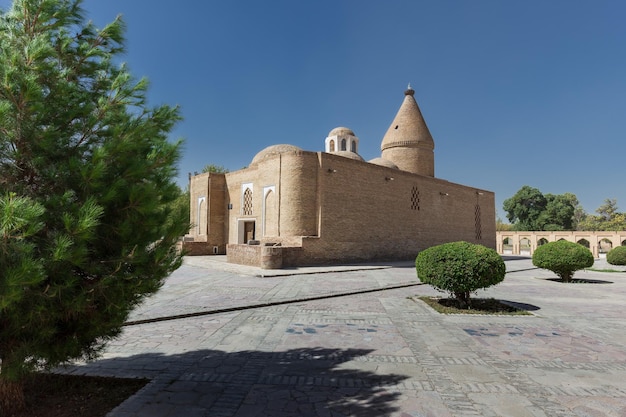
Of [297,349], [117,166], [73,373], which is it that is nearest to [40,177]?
[117,166]

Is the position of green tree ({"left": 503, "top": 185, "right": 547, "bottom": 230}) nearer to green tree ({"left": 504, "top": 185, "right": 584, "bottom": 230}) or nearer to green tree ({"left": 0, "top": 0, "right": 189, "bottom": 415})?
green tree ({"left": 504, "top": 185, "right": 584, "bottom": 230})

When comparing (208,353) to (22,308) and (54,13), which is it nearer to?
(22,308)

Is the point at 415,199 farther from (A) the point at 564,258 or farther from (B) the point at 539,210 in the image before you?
(B) the point at 539,210

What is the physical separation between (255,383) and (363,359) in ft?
4.75

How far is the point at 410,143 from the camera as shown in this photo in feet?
87.9

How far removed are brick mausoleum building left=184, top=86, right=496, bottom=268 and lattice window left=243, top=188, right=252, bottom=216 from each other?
0.21 ft

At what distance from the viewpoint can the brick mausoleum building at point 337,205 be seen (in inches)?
708

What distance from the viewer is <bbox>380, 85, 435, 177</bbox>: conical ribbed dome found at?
26.8 meters

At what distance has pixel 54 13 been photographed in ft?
9.11

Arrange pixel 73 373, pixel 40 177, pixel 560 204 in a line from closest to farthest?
pixel 40 177
pixel 73 373
pixel 560 204

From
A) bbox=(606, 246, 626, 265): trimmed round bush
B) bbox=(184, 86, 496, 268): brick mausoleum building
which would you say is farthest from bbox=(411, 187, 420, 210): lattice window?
bbox=(606, 246, 626, 265): trimmed round bush

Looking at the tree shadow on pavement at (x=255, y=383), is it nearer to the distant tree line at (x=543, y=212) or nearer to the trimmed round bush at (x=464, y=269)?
the trimmed round bush at (x=464, y=269)

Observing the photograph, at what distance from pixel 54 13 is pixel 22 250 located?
1904 millimetres

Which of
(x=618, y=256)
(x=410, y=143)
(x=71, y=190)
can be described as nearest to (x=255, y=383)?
(x=71, y=190)
